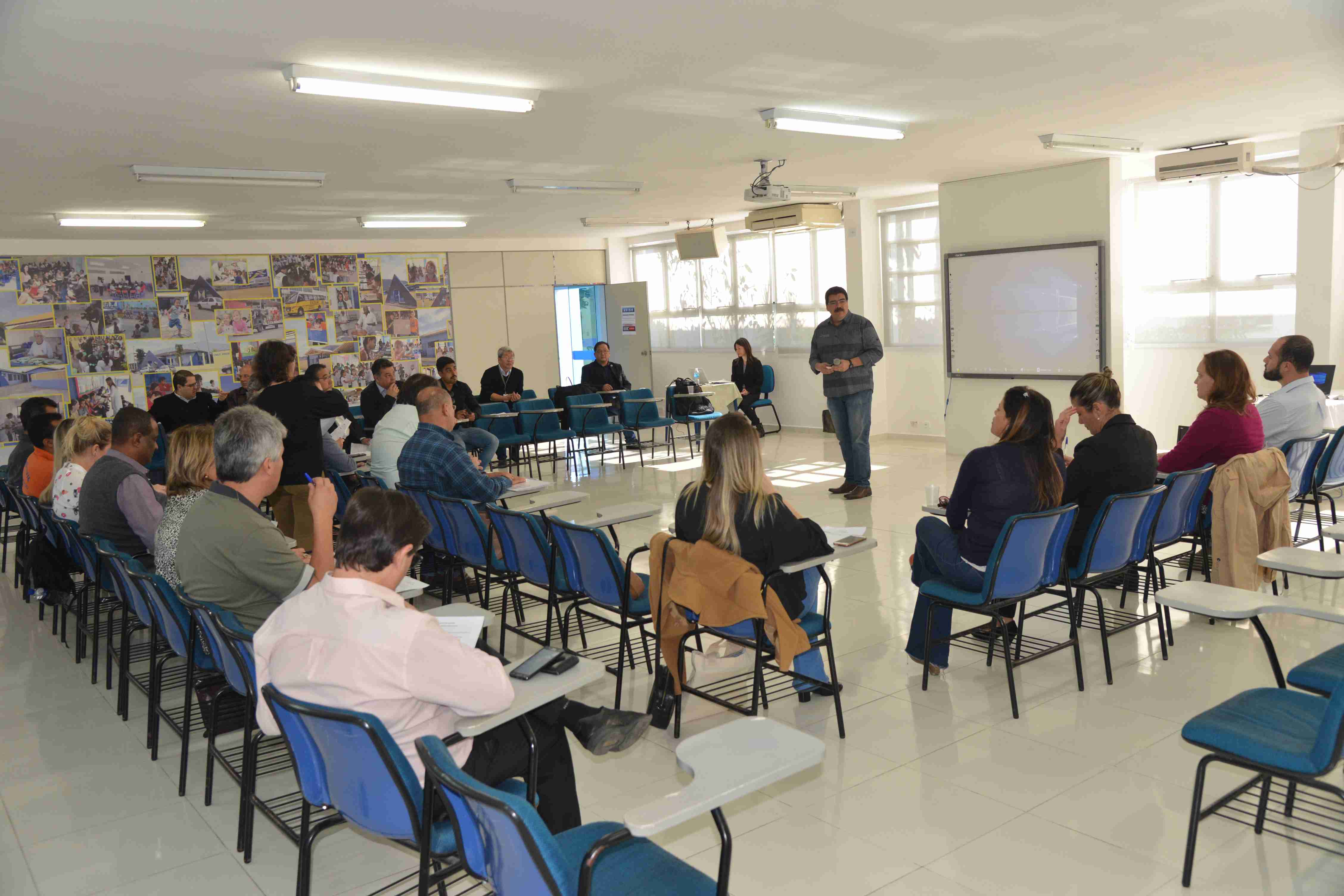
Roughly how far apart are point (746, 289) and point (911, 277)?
3019 mm

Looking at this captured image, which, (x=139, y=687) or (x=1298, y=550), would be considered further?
(x=139, y=687)

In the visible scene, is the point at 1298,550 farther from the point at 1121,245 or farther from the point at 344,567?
the point at 1121,245

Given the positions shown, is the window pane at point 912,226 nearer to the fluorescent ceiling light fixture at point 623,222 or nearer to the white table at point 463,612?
the fluorescent ceiling light fixture at point 623,222

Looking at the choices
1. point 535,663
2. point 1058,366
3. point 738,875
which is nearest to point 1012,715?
point 738,875

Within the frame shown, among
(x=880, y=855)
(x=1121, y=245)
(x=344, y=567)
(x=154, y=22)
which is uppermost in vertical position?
(x=154, y=22)

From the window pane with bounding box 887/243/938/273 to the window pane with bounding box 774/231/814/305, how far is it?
1.47 m

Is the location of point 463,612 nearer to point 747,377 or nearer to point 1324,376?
point 1324,376

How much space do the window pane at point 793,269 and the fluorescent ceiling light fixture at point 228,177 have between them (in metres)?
7.26

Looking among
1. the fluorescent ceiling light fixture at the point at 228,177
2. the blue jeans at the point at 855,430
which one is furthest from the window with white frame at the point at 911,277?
the fluorescent ceiling light fixture at the point at 228,177

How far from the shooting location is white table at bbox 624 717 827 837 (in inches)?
69.7

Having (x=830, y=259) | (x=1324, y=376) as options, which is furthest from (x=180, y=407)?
(x=1324, y=376)

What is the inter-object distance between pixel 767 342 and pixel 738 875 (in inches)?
453

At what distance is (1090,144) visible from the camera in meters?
7.84

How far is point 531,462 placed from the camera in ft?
39.5
